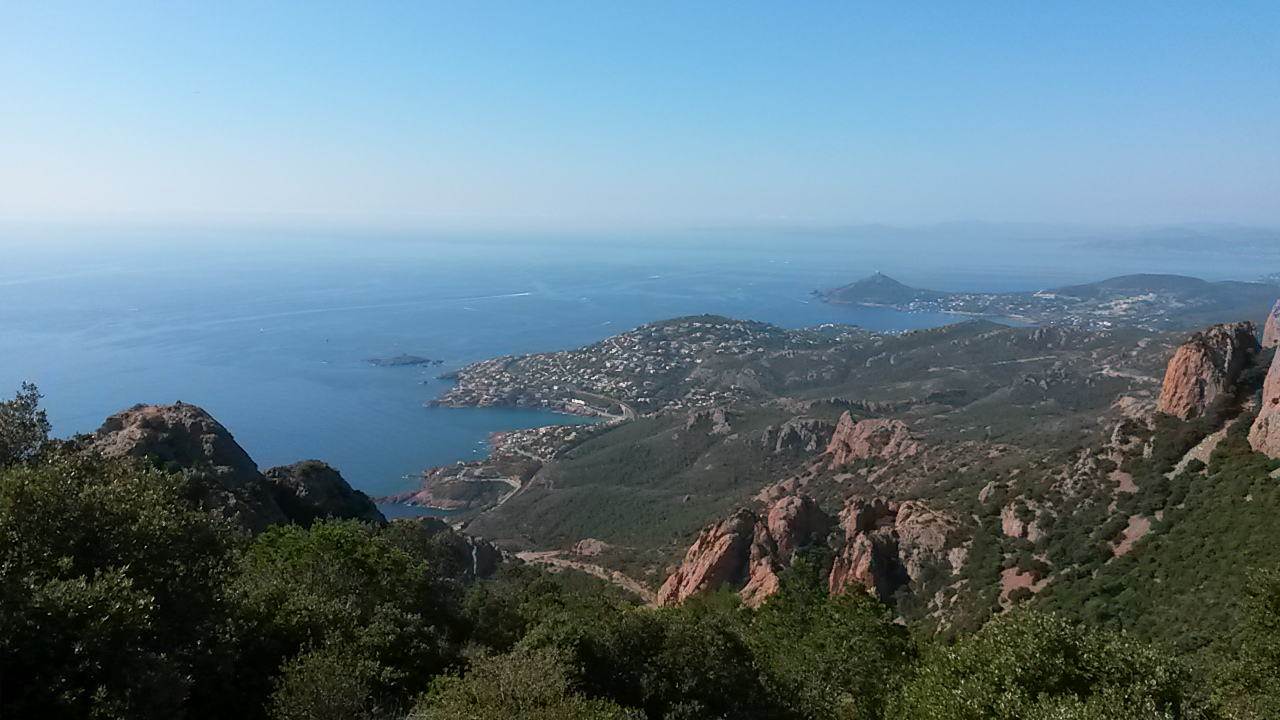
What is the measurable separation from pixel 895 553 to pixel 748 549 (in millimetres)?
6485

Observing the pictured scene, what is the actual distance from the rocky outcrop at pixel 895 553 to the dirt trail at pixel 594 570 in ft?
30.2

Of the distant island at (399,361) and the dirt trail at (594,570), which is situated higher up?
the dirt trail at (594,570)

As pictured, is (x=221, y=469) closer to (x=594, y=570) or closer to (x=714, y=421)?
(x=594, y=570)

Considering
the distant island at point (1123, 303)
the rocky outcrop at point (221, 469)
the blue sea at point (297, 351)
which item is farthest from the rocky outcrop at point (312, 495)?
the distant island at point (1123, 303)

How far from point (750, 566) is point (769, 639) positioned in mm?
10574

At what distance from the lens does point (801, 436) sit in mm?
54719

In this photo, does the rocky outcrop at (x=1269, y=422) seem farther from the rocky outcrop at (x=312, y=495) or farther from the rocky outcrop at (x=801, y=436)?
the rocky outcrop at (x=312, y=495)

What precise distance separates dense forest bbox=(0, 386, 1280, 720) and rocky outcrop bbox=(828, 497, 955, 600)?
920 centimetres

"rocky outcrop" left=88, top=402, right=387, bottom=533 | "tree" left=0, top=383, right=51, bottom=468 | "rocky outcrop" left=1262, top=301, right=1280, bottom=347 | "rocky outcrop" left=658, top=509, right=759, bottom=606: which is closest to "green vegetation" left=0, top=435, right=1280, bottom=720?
"tree" left=0, top=383, right=51, bottom=468

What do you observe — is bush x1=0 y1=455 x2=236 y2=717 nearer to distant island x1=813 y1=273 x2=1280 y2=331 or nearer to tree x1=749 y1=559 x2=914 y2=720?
tree x1=749 y1=559 x2=914 y2=720

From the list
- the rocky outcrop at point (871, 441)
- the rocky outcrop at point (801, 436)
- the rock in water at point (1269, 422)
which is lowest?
the rocky outcrop at point (801, 436)

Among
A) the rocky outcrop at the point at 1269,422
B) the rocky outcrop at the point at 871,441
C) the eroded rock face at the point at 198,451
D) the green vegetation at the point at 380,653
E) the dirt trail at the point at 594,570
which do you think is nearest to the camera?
the green vegetation at the point at 380,653

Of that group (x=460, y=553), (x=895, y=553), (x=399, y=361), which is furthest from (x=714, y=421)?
(x=399, y=361)

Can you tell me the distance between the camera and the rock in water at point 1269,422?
20.1 meters
